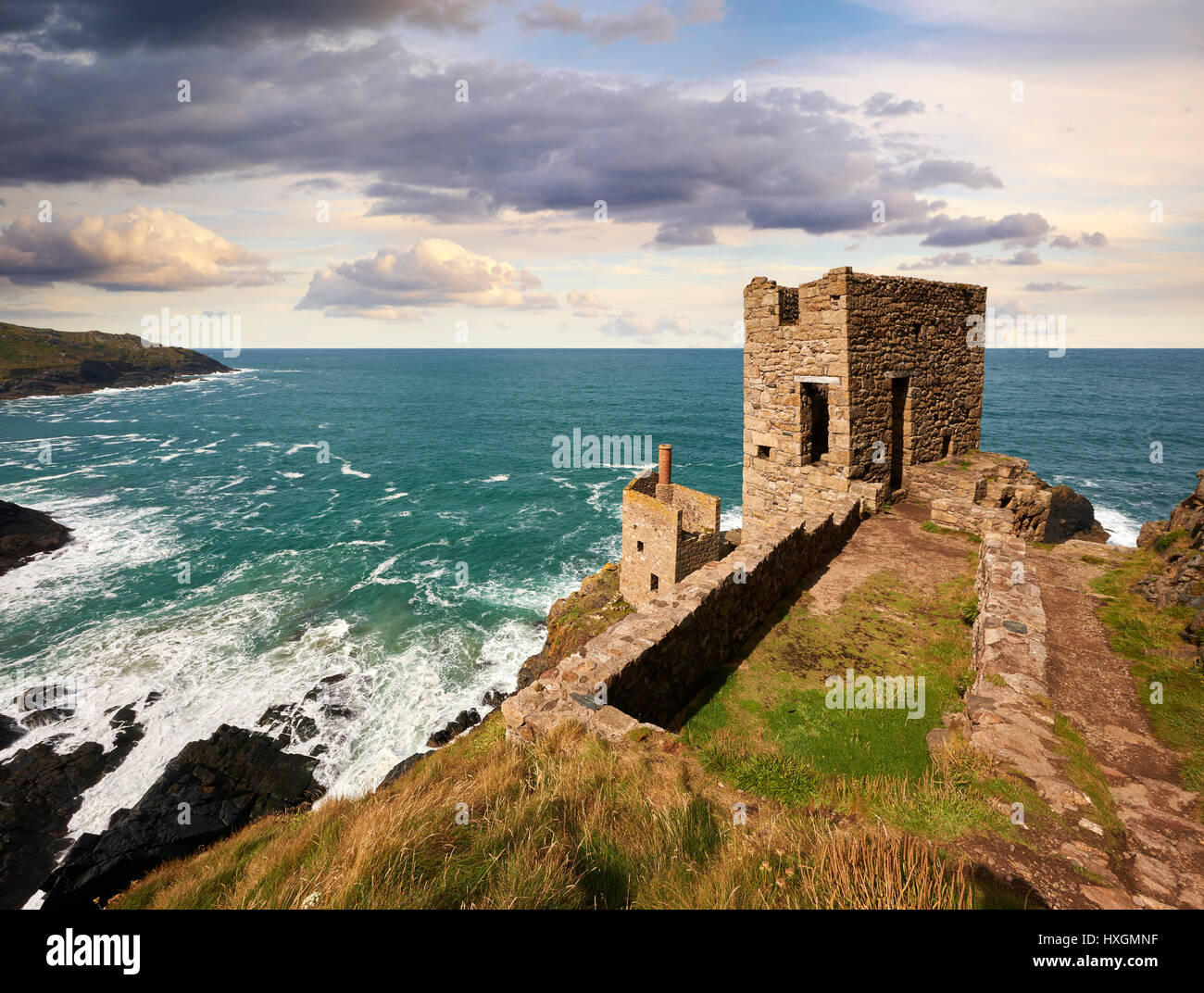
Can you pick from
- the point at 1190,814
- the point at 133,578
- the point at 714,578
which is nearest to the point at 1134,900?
the point at 1190,814

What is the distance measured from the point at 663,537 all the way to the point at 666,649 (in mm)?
14649

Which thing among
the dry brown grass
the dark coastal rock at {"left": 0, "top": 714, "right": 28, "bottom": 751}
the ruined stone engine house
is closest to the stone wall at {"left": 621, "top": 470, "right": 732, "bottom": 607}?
the ruined stone engine house

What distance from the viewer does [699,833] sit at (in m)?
4.41

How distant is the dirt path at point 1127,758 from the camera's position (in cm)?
404

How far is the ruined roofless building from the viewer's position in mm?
12523

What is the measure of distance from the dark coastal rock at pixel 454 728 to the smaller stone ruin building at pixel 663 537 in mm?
7704

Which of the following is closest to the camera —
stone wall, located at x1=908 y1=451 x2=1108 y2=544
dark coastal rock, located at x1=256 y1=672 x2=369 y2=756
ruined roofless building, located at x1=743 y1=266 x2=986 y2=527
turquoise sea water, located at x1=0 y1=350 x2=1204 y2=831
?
stone wall, located at x1=908 y1=451 x2=1108 y2=544

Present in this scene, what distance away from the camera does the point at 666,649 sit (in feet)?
25.1

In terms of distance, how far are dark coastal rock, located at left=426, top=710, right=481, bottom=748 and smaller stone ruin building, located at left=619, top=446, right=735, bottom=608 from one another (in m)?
7.70

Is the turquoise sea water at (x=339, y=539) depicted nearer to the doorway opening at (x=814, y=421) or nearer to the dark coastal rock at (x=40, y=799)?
the dark coastal rock at (x=40, y=799)

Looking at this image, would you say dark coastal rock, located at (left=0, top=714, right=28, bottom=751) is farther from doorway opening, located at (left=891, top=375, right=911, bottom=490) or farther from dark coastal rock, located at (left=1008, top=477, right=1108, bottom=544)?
dark coastal rock, located at (left=1008, top=477, right=1108, bottom=544)

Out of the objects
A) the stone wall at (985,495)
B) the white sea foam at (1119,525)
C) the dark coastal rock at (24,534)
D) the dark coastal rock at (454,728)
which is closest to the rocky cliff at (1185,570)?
the stone wall at (985,495)

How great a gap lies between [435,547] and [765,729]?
32.0 m
